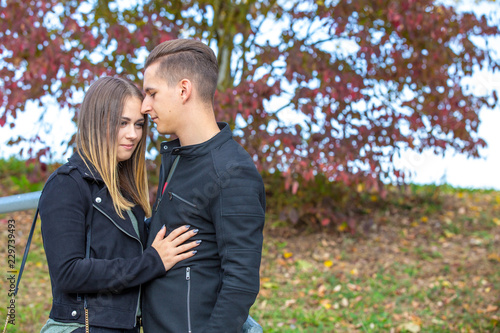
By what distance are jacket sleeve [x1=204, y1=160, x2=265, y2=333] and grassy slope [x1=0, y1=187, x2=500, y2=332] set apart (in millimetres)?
2480

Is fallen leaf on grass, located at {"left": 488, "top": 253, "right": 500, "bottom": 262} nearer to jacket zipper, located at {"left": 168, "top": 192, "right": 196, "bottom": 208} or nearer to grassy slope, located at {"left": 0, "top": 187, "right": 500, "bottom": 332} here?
grassy slope, located at {"left": 0, "top": 187, "right": 500, "bottom": 332}

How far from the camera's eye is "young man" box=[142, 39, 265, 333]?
1.66 m

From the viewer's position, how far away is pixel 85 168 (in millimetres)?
1885

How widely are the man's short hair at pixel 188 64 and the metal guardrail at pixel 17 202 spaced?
0.76 metres

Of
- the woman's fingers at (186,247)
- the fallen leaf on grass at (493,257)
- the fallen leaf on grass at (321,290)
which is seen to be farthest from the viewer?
the fallen leaf on grass at (493,257)

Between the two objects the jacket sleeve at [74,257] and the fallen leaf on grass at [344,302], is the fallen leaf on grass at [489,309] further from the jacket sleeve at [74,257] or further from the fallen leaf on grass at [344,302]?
the jacket sleeve at [74,257]

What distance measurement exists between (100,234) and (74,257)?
0.50ft

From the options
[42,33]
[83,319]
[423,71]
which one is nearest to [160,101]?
[83,319]

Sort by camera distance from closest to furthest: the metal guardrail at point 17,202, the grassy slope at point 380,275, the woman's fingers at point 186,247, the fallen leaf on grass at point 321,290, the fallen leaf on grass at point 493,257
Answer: the woman's fingers at point 186,247, the metal guardrail at point 17,202, the grassy slope at point 380,275, the fallen leaf on grass at point 321,290, the fallen leaf on grass at point 493,257

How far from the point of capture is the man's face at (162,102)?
188cm

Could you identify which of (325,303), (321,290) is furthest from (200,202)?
(321,290)

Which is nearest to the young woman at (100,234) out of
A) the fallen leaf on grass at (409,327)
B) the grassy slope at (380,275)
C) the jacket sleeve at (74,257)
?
the jacket sleeve at (74,257)

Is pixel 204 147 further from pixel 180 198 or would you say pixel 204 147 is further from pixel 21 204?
pixel 21 204

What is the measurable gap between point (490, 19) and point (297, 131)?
8.36 ft
